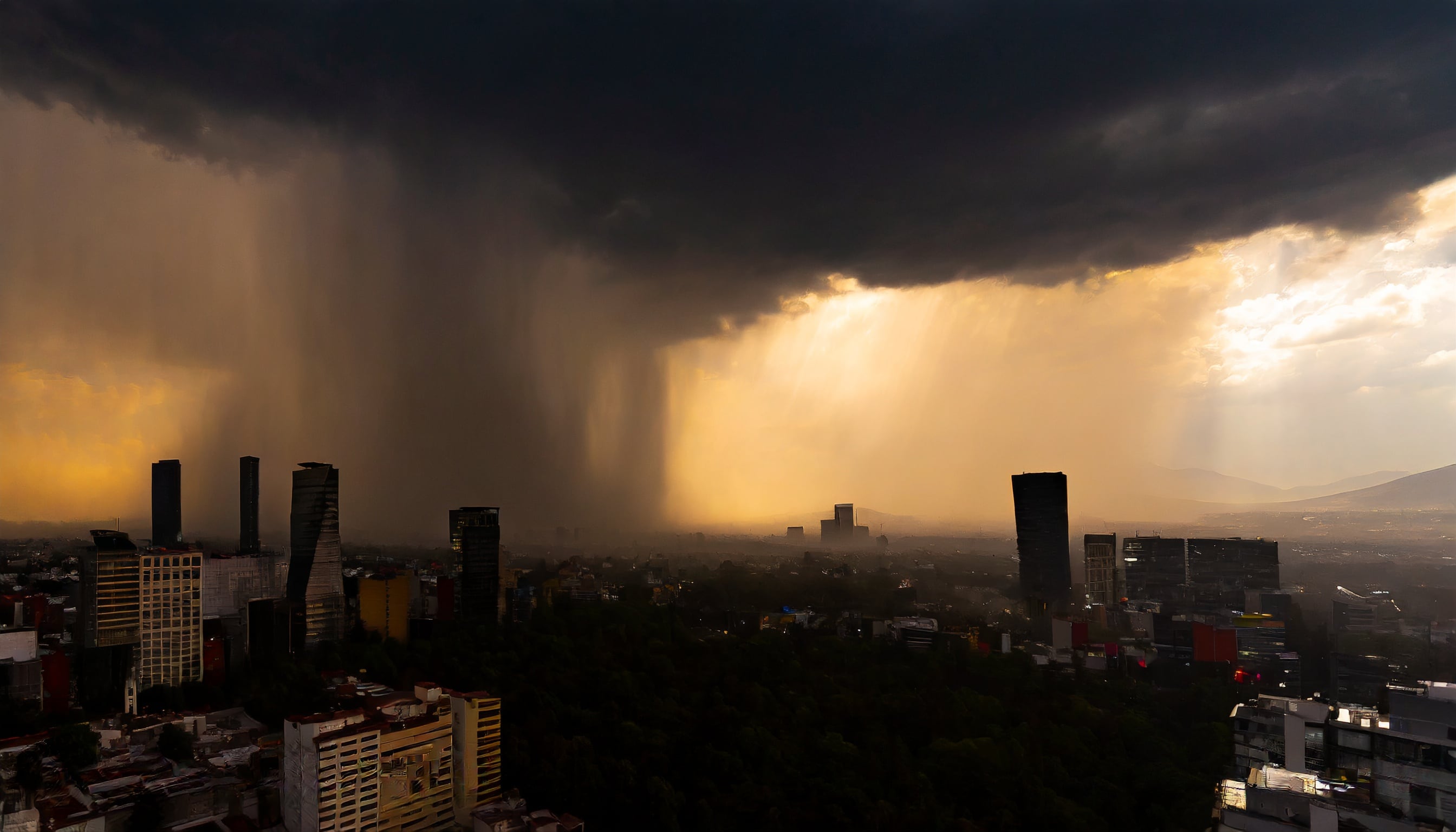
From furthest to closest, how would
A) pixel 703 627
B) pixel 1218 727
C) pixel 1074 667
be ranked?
1. pixel 703 627
2. pixel 1074 667
3. pixel 1218 727

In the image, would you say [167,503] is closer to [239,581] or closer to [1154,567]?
[239,581]

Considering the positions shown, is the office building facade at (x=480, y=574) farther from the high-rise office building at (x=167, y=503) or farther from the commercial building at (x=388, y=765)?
the commercial building at (x=388, y=765)

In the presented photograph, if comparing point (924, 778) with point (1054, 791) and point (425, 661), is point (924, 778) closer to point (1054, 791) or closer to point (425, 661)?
point (1054, 791)

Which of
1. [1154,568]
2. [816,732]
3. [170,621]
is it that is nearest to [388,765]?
[816,732]

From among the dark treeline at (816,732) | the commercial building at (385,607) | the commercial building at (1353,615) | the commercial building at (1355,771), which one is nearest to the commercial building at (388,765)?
the dark treeline at (816,732)

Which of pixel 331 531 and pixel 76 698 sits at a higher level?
pixel 331 531

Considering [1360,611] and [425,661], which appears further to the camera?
[1360,611]

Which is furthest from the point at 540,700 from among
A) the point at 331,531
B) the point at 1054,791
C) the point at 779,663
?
the point at 331,531
